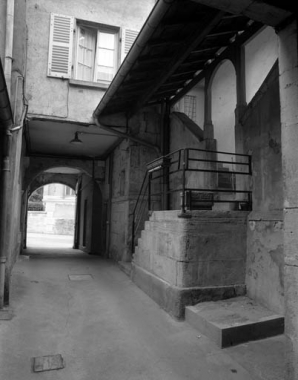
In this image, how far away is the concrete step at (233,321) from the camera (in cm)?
375

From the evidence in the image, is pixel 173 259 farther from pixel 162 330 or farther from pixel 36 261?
pixel 36 261

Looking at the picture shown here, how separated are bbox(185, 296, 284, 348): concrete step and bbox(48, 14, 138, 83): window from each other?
6.63m

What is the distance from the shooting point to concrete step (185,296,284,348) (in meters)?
3.75

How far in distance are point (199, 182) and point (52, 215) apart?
24024mm

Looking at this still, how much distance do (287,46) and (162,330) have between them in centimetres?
366

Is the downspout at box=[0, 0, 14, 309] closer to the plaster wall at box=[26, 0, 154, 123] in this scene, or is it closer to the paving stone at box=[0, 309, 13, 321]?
the paving stone at box=[0, 309, 13, 321]

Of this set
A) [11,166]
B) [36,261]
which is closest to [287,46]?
[11,166]

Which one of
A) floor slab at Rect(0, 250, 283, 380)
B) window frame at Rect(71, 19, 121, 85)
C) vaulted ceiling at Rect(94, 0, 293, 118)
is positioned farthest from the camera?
window frame at Rect(71, 19, 121, 85)

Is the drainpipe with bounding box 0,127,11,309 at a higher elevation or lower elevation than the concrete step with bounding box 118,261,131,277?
higher

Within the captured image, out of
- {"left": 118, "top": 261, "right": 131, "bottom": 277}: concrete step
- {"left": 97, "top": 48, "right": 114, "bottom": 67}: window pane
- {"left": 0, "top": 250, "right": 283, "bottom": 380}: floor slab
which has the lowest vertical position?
{"left": 0, "top": 250, "right": 283, "bottom": 380}: floor slab

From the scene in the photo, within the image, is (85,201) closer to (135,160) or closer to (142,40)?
(135,160)

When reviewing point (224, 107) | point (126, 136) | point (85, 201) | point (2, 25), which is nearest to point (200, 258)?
point (126, 136)

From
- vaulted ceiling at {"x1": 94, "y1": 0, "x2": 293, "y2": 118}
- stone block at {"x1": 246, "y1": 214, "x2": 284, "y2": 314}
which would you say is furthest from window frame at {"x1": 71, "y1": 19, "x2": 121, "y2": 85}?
stone block at {"x1": 246, "y1": 214, "x2": 284, "y2": 314}

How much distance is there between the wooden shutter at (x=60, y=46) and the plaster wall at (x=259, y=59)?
4.69m
